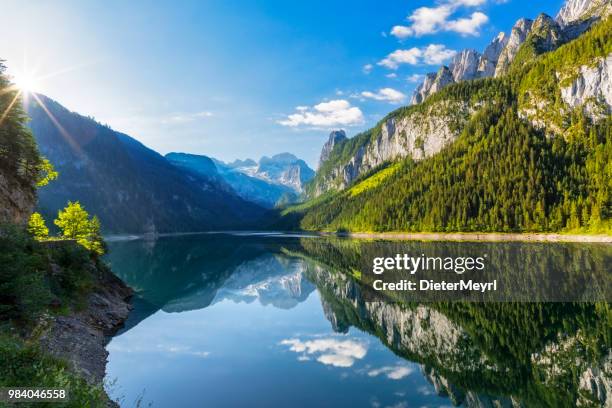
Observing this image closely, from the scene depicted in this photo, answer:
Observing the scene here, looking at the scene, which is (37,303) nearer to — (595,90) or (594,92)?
(594,92)

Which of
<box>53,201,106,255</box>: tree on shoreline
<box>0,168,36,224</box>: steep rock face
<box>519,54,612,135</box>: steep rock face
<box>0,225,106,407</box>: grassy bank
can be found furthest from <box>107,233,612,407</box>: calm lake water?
<box>519,54,612,135</box>: steep rock face

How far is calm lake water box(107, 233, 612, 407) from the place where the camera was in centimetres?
2120

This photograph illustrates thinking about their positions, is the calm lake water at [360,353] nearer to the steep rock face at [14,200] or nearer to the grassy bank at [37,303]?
the grassy bank at [37,303]

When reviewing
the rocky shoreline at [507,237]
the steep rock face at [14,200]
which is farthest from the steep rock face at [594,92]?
the steep rock face at [14,200]

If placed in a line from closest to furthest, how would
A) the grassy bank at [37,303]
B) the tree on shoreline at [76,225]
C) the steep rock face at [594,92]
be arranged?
the grassy bank at [37,303] < the tree on shoreline at [76,225] < the steep rock face at [594,92]

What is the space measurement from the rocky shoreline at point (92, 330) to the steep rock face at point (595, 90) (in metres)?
228

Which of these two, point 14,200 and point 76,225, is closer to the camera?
point 14,200

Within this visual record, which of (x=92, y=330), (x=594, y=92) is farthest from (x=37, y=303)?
(x=594, y=92)

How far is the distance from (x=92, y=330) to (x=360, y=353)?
23.4 m

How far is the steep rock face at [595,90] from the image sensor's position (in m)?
185

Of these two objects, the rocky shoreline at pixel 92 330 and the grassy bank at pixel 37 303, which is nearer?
the grassy bank at pixel 37 303

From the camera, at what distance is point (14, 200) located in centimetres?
3331

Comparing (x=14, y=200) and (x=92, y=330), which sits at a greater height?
(x=14, y=200)

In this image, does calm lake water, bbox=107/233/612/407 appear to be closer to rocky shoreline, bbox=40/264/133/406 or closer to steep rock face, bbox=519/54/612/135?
rocky shoreline, bbox=40/264/133/406
